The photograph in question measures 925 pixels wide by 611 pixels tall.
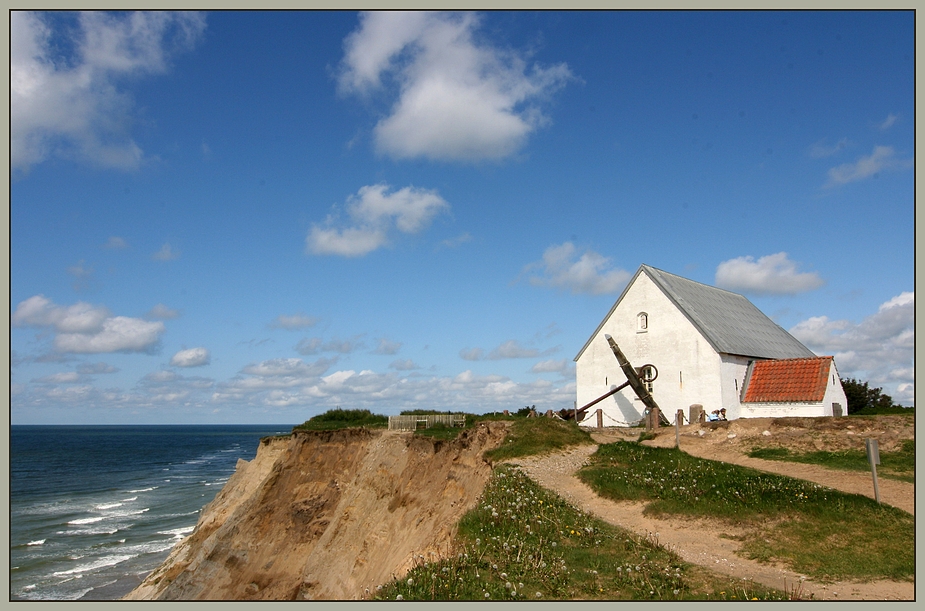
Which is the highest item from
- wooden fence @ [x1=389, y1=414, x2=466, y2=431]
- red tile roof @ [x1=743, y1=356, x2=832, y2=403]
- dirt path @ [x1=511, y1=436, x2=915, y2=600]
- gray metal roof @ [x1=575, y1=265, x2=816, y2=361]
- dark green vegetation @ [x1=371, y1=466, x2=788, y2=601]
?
gray metal roof @ [x1=575, y1=265, x2=816, y2=361]

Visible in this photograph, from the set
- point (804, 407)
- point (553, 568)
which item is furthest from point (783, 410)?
point (553, 568)

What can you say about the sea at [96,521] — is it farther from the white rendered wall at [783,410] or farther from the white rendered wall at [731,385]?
the white rendered wall at [783,410]

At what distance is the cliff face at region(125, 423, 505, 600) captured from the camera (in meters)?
18.3

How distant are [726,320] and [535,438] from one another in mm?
21136

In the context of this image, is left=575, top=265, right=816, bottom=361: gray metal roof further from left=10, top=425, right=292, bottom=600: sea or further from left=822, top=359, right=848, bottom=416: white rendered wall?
left=10, top=425, right=292, bottom=600: sea

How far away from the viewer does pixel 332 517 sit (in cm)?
2258

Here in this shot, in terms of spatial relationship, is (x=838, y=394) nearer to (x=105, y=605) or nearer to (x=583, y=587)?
(x=583, y=587)

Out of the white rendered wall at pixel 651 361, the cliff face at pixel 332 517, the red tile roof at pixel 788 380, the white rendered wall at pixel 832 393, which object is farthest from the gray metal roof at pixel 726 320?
the cliff face at pixel 332 517

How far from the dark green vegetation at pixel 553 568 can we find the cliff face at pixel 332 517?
342 cm

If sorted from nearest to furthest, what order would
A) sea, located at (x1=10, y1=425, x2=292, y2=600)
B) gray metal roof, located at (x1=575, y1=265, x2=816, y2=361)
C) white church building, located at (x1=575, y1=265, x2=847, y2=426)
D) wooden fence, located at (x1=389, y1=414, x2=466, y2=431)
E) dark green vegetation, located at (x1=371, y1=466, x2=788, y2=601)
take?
1. dark green vegetation, located at (x1=371, y1=466, x2=788, y2=601)
2. wooden fence, located at (x1=389, y1=414, x2=466, y2=431)
3. sea, located at (x1=10, y1=425, x2=292, y2=600)
4. white church building, located at (x1=575, y1=265, x2=847, y2=426)
5. gray metal roof, located at (x1=575, y1=265, x2=816, y2=361)

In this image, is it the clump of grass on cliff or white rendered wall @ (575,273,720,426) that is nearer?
the clump of grass on cliff

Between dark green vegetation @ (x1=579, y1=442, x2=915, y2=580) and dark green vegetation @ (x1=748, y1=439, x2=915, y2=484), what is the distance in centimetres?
335

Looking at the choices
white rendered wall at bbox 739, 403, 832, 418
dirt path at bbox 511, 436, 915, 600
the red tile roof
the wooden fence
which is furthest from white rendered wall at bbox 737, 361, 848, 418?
the wooden fence

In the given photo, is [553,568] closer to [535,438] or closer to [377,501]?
[535,438]
